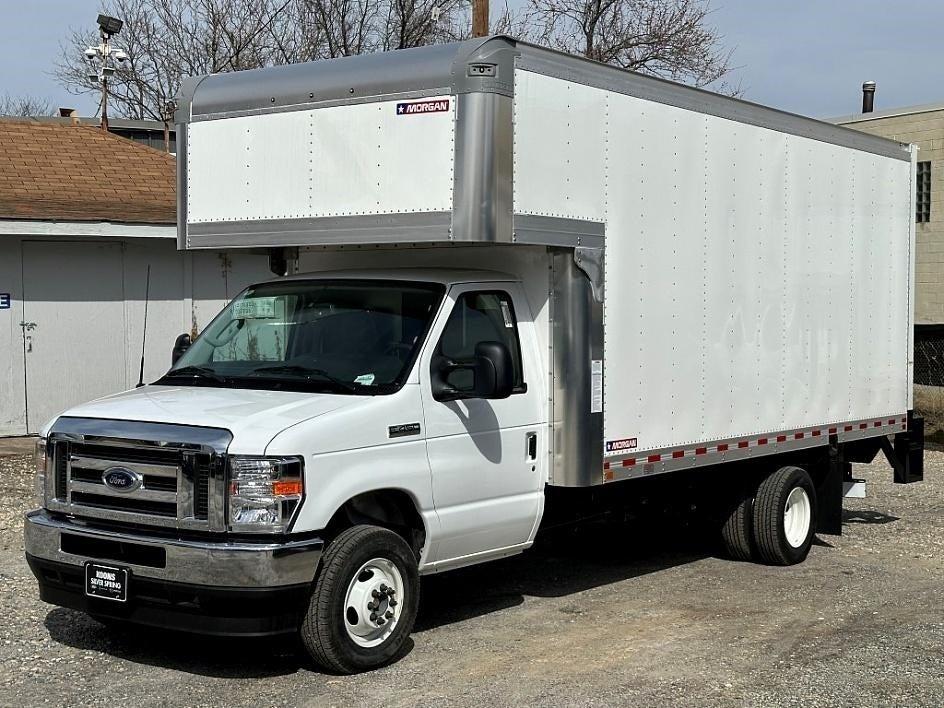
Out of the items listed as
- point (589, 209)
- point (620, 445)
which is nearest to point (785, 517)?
point (620, 445)

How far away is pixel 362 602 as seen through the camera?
6.93 metres

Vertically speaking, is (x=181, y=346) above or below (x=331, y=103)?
below

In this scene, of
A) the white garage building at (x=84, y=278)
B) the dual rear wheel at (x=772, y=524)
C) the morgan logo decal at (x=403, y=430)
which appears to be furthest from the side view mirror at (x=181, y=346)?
the white garage building at (x=84, y=278)

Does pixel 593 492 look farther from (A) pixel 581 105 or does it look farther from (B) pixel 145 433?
(B) pixel 145 433

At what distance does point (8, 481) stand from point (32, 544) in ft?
22.0

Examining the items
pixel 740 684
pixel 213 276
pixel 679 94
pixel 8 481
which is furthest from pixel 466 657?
pixel 213 276

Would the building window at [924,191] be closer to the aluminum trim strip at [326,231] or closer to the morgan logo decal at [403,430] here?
the aluminum trim strip at [326,231]

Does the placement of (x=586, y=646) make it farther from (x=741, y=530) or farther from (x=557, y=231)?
(x=741, y=530)

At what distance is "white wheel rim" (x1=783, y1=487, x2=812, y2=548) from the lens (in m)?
10.3

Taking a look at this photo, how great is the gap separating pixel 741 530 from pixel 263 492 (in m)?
4.85

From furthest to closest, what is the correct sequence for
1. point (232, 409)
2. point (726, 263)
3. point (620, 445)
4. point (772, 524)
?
point (772, 524) < point (726, 263) < point (620, 445) < point (232, 409)

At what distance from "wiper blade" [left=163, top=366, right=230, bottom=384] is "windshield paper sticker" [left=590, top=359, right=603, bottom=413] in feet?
7.02

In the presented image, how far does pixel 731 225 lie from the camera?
9281 millimetres

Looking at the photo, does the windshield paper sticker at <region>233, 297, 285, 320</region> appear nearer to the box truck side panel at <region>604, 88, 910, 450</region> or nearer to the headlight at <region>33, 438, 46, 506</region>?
the headlight at <region>33, 438, 46, 506</region>
